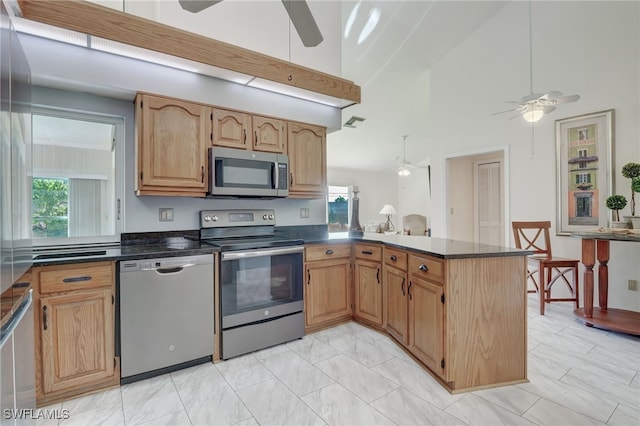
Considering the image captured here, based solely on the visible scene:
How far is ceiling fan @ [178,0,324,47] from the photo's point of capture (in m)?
1.63

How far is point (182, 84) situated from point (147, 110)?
1.26 ft

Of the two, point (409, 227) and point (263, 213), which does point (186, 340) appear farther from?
point (409, 227)

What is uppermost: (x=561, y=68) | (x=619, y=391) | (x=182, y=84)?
(x=561, y=68)

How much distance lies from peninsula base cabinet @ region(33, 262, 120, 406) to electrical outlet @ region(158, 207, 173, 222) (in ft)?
2.52

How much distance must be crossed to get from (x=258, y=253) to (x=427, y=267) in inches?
51.1

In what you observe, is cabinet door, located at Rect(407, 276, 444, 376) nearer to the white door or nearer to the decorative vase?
the decorative vase

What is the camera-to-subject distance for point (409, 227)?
26.4 feet

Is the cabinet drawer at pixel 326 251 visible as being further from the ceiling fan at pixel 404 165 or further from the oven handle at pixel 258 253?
the ceiling fan at pixel 404 165

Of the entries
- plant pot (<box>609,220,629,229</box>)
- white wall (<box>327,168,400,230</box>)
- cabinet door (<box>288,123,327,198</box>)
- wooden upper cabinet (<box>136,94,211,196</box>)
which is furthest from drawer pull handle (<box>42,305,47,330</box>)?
white wall (<box>327,168,400,230</box>)

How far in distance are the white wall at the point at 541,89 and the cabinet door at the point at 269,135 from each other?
3.43 metres

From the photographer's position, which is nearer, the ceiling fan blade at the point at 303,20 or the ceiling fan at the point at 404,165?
the ceiling fan blade at the point at 303,20

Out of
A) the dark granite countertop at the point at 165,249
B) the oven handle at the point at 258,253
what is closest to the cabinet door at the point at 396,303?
the dark granite countertop at the point at 165,249

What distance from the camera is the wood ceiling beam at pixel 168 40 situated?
1.86 m

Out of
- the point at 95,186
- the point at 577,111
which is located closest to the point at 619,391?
the point at 577,111
